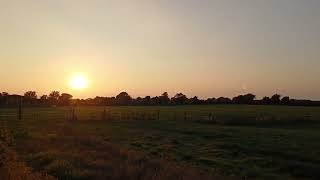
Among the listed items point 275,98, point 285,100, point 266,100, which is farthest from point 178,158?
point 275,98

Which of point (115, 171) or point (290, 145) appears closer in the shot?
point (115, 171)

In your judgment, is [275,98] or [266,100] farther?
[275,98]

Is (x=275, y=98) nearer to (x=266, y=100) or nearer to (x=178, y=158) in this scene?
(x=266, y=100)

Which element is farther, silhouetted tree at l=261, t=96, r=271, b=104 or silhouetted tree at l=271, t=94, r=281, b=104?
silhouetted tree at l=261, t=96, r=271, b=104

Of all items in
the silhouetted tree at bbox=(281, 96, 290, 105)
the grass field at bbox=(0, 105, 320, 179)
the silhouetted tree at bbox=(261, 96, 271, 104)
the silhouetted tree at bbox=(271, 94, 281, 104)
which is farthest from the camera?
the silhouetted tree at bbox=(261, 96, 271, 104)

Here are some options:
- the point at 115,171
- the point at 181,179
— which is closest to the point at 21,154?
the point at 115,171

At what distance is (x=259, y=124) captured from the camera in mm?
72625

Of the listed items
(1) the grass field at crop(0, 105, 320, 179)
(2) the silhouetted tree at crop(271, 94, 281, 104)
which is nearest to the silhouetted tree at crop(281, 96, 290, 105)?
(2) the silhouetted tree at crop(271, 94, 281, 104)

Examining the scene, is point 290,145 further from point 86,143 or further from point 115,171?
point 115,171

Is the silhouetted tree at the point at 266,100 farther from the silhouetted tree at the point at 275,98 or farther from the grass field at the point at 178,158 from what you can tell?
the grass field at the point at 178,158

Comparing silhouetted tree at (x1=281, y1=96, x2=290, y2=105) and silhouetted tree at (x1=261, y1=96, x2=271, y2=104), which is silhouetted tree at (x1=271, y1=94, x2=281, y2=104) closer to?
silhouetted tree at (x1=261, y1=96, x2=271, y2=104)

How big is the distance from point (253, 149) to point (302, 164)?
744 centimetres

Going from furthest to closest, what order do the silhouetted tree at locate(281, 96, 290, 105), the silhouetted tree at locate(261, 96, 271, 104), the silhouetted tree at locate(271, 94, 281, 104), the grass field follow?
the silhouetted tree at locate(261, 96, 271, 104) < the silhouetted tree at locate(271, 94, 281, 104) < the silhouetted tree at locate(281, 96, 290, 105) < the grass field

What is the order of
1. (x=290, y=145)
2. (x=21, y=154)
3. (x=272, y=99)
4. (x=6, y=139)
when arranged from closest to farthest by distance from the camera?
(x=21, y=154) → (x=6, y=139) → (x=290, y=145) → (x=272, y=99)
